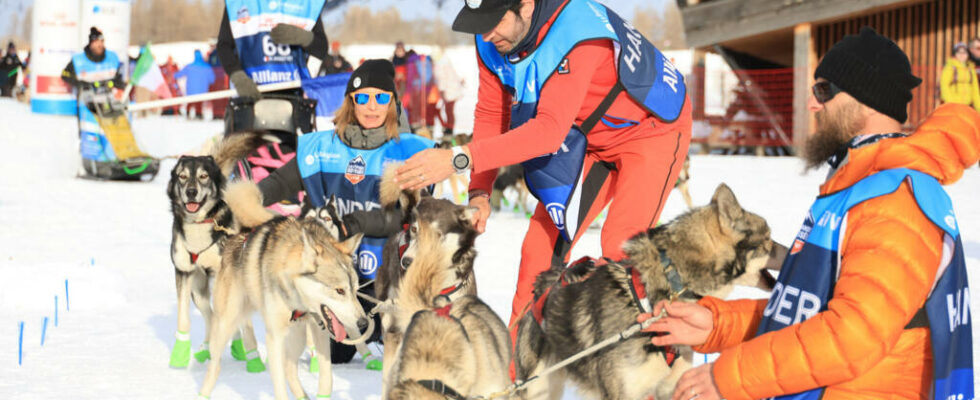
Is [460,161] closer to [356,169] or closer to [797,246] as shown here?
[797,246]

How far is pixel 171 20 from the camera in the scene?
48.3 m

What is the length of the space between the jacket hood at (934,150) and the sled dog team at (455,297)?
0.56 metres

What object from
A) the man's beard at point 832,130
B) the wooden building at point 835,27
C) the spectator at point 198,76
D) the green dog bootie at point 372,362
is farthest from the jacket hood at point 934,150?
the spectator at point 198,76

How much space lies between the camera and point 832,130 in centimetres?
178

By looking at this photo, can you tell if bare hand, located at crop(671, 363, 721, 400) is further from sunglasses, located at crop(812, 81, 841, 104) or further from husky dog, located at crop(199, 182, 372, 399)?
husky dog, located at crop(199, 182, 372, 399)

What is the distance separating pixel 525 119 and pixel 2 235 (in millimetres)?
6535

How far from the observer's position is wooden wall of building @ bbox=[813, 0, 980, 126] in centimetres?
1523

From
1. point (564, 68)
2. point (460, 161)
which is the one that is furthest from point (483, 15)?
point (460, 161)

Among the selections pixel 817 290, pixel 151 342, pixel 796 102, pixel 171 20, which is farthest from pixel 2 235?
pixel 171 20

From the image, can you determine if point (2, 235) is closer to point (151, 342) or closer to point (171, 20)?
point (151, 342)

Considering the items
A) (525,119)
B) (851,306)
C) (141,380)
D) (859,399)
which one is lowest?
(141,380)

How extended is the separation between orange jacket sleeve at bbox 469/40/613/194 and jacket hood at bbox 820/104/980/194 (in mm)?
1035

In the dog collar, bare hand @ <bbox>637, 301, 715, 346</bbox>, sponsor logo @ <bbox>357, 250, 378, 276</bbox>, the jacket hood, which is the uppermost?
the jacket hood

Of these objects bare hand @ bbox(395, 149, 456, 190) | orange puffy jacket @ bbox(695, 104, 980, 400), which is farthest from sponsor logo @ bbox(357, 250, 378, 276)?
orange puffy jacket @ bbox(695, 104, 980, 400)
